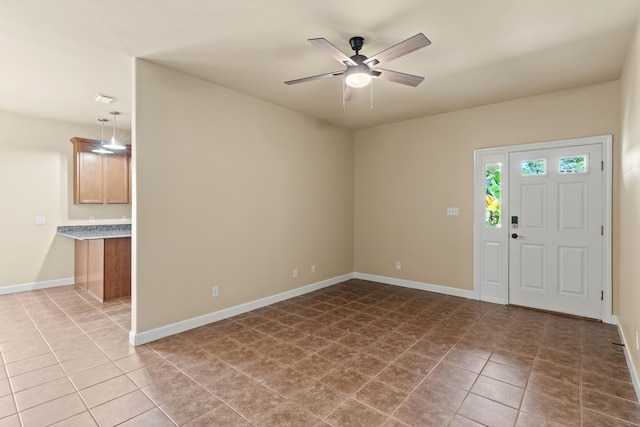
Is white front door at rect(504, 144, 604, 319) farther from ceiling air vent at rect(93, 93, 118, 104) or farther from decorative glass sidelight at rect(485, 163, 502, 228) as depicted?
ceiling air vent at rect(93, 93, 118, 104)

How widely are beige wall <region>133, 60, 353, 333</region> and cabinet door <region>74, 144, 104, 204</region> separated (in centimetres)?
319

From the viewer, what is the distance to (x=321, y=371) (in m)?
2.68

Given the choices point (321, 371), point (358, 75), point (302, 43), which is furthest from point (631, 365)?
point (302, 43)

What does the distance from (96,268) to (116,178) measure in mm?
1864

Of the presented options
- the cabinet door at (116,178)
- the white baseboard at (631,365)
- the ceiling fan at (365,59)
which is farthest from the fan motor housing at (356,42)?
the cabinet door at (116,178)

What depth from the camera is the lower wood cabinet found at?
4574 mm

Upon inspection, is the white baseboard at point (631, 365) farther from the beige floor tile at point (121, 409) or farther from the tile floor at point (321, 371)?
the beige floor tile at point (121, 409)

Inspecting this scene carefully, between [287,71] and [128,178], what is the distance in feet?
13.9

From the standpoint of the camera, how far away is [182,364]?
9.11ft

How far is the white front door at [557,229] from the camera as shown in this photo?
3814 mm

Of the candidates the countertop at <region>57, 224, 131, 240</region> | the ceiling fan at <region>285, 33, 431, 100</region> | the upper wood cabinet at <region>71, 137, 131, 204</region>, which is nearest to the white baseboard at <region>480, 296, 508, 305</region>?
the ceiling fan at <region>285, 33, 431, 100</region>

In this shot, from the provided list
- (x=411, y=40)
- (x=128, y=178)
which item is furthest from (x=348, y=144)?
(x=128, y=178)

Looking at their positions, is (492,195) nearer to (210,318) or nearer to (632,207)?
(632,207)

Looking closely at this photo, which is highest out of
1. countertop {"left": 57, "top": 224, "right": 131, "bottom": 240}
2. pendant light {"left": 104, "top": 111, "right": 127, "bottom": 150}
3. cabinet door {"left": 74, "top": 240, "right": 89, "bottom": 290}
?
pendant light {"left": 104, "top": 111, "right": 127, "bottom": 150}
